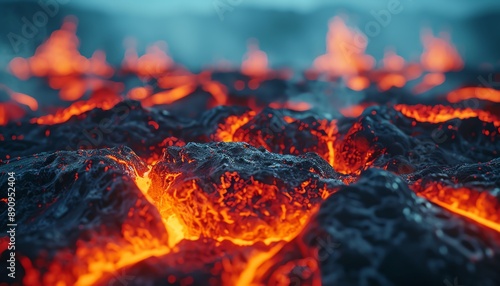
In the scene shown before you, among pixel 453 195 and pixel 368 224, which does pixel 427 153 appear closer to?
pixel 453 195

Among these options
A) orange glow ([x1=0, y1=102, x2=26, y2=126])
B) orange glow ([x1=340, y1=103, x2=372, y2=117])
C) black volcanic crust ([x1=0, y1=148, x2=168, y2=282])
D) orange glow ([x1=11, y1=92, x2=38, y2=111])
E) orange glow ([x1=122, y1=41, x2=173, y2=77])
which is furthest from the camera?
orange glow ([x1=122, y1=41, x2=173, y2=77])

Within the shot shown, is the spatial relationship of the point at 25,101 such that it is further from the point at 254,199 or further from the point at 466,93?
the point at 466,93

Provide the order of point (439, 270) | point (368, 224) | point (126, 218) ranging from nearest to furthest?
point (439, 270) < point (368, 224) < point (126, 218)

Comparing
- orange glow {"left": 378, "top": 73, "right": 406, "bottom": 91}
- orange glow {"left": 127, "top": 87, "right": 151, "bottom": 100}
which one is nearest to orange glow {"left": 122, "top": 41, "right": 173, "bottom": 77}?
orange glow {"left": 127, "top": 87, "right": 151, "bottom": 100}

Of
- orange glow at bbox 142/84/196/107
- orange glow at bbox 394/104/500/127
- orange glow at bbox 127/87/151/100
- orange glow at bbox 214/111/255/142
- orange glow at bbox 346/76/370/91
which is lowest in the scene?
orange glow at bbox 127/87/151/100

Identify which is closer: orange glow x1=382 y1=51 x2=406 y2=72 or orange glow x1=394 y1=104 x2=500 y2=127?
orange glow x1=394 y1=104 x2=500 y2=127

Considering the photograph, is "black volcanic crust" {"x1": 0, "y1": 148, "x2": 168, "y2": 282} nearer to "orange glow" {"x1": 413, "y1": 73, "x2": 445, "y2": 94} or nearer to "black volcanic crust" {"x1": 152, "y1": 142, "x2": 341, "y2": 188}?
"black volcanic crust" {"x1": 152, "y1": 142, "x2": 341, "y2": 188}

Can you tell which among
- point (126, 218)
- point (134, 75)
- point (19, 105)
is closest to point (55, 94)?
point (134, 75)
